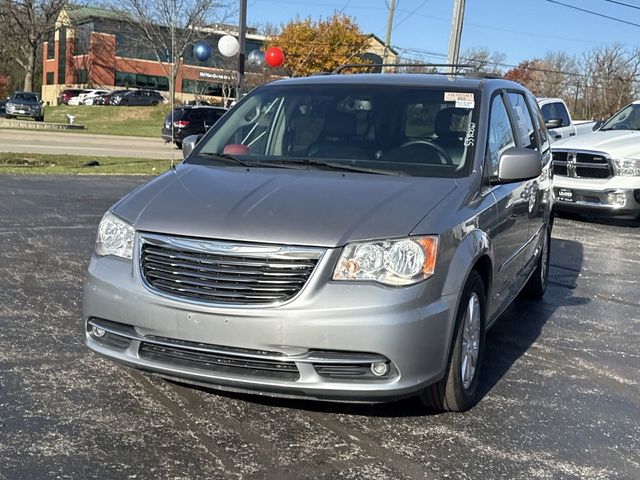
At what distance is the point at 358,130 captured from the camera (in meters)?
4.75

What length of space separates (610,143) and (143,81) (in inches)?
2473

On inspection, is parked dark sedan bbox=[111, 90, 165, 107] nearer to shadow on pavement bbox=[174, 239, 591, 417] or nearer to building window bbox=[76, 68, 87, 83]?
building window bbox=[76, 68, 87, 83]

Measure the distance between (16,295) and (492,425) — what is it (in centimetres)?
398

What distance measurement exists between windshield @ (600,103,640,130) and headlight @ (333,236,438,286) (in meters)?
10.4

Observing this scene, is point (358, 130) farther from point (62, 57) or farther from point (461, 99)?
point (62, 57)

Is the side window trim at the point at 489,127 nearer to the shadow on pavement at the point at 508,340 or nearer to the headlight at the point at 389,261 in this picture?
the headlight at the point at 389,261

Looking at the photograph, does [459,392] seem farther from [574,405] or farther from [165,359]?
[165,359]

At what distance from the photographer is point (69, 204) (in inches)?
429

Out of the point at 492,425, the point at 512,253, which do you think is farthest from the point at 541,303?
the point at 492,425

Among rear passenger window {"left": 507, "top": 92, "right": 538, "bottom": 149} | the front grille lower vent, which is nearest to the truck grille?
rear passenger window {"left": 507, "top": 92, "right": 538, "bottom": 149}

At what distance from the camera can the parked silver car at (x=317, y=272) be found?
334 cm

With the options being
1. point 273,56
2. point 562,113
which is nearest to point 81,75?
point 273,56

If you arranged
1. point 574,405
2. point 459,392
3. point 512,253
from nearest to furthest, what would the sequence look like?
point 459,392, point 574,405, point 512,253

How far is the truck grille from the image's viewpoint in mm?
11195
